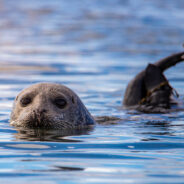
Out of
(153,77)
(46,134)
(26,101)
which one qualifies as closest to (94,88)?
(153,77)

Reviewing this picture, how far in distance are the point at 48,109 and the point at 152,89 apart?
3289 mm

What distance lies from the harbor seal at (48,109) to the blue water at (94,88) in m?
0.20

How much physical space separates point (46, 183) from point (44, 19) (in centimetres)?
3612

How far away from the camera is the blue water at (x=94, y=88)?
14.6ft

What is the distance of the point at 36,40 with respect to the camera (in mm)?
27391

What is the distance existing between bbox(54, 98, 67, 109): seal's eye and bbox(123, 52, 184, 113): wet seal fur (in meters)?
2.55

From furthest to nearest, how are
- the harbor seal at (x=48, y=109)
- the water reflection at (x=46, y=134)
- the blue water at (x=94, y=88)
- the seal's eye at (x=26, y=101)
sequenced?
1. the seal's eye at (x=26, y=101)
2. the harbor seal at (x=48, y=109)
3. the water reflection at (x=46, y=134)
4. the blue water at (x=94, y=88)

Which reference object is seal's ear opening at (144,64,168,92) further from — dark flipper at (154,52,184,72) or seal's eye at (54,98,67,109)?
seal's eye at (54,98,67,109)

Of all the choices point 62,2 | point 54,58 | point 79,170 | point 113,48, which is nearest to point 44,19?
point 62,2

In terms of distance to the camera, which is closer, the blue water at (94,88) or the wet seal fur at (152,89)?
the blue water at (94,88)

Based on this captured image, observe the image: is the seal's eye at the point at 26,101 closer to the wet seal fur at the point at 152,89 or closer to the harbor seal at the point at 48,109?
the harbor seal at the point at 48,109

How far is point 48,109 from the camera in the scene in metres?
6.54

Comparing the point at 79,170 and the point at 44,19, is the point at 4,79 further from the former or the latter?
the point at 44,19

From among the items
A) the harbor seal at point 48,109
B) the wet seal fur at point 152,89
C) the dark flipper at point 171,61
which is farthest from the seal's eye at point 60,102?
the dark flipper at point 171,61
